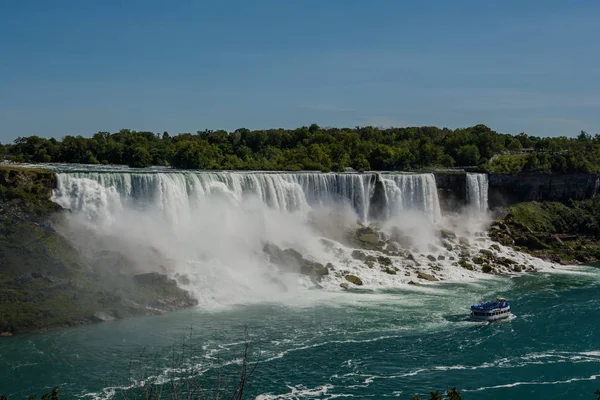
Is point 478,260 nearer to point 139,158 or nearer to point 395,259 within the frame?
point 395,259

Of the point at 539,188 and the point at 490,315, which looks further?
the point at 539,188

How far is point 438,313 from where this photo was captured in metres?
33.9

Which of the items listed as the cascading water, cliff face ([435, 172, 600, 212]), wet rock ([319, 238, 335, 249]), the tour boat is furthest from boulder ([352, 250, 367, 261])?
cliff face ([435, 172, 600, 212])

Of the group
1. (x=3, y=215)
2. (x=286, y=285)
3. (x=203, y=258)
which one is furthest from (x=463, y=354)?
(x=3, y=215)

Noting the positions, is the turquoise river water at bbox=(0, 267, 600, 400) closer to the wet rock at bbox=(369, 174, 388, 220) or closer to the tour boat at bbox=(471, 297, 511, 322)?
the tour boat at bbox=(471, 297, 511, 322)

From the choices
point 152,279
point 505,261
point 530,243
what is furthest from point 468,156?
point 152,279

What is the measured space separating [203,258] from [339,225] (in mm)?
14087

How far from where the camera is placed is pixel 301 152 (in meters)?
74.2

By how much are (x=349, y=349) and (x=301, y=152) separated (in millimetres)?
47991

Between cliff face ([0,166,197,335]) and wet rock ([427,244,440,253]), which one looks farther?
wet rock ([427,244,440,253])

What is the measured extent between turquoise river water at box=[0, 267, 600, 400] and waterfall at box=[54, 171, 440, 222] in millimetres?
11287

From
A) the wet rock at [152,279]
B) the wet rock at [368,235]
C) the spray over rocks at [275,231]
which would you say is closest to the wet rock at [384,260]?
the spray over rocks at [275,231]

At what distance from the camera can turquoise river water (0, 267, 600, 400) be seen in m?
23.8

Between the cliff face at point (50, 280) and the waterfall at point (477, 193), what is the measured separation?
112ft
